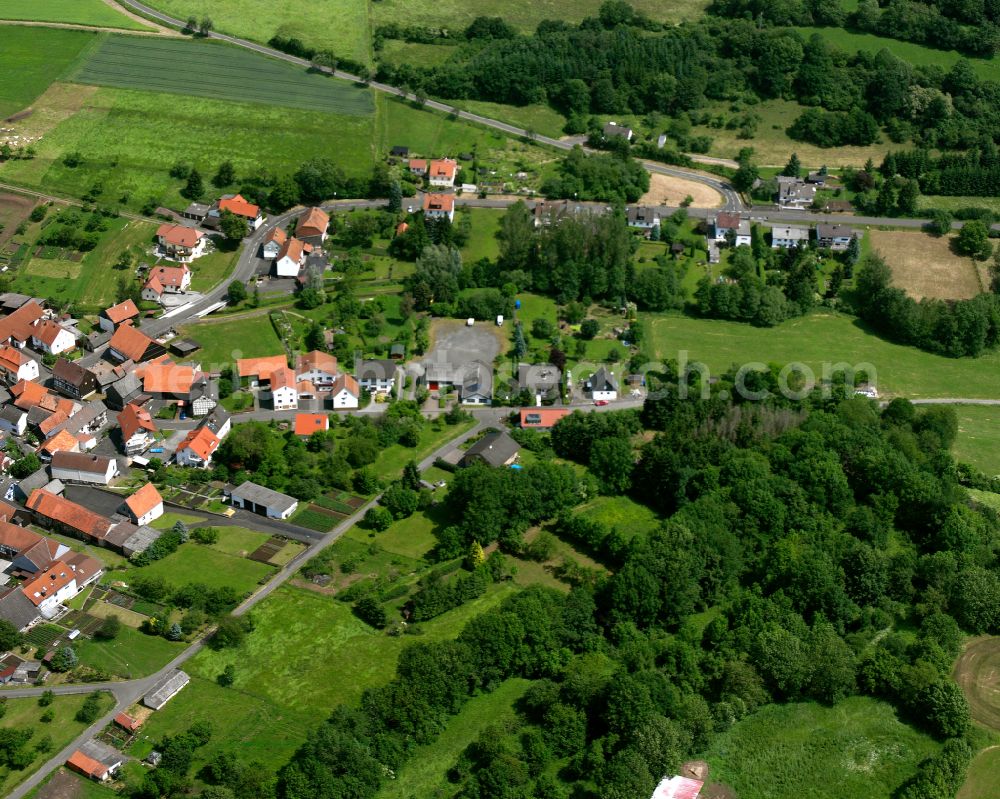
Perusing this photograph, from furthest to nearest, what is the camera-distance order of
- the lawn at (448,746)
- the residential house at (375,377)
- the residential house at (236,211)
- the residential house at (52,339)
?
1. the residential house at (236,211)
2. the residential house at (52,339)
3. the residential house at (375,377)
4. the lawn at (448,746)

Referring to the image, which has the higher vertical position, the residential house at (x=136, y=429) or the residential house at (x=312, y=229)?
the residential house at (x=312, y=229)

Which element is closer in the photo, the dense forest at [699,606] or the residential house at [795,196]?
the dense forest at [699,606]

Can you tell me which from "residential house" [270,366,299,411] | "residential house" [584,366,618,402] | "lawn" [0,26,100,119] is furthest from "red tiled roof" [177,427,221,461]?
"lawn" [0,26,100,119]

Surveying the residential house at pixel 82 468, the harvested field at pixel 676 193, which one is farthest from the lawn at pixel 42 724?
the harvested field at pixel 676 193

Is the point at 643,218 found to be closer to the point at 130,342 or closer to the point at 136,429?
the point at 130,342

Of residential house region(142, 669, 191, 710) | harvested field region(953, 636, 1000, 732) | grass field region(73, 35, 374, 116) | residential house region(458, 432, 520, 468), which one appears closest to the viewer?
residential house region(142, 669, 191, 710)

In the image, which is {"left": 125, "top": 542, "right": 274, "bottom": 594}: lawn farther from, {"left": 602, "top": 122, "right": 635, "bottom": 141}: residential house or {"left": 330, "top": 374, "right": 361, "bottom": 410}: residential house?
{"left": 602, "top": 122, "right": 635, "bottom": 141}: residential house

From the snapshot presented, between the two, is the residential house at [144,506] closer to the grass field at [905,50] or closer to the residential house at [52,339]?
the residential house at [52,339]

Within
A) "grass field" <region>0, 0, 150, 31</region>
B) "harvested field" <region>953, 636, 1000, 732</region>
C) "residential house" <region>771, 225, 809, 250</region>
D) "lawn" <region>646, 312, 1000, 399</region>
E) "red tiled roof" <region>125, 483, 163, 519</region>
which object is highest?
"grass field" <region>0, 0, 150, 31</region>
